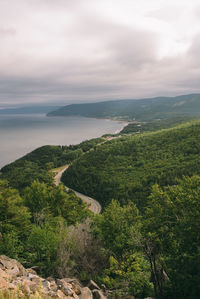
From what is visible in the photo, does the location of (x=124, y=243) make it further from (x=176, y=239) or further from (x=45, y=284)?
(x=45, y=284)

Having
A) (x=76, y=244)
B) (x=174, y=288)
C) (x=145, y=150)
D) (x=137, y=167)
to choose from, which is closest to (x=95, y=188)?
(x=137, y=167)

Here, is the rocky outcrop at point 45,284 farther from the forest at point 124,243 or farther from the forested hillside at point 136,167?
the forested hillside at point 136,167

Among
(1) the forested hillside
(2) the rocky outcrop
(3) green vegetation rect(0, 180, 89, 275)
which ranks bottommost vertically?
(1) the forested hillside

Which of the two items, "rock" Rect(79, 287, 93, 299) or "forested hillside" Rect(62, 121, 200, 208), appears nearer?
"rock" Rect(79, 287, 93, 299)

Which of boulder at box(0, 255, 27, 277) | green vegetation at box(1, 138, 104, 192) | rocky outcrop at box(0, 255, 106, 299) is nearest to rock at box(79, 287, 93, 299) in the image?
rocky outcrop at box(0, 255, 106, 299)

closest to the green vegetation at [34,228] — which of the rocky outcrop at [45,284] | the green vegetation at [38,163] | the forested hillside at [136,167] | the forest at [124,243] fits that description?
the forest at [124,243]

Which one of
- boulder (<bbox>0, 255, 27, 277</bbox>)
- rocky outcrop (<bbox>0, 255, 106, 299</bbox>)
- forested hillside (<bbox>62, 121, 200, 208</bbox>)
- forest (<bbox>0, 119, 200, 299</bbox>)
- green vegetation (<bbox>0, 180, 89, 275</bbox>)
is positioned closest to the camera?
rocky outcrop (<bbox>0, 255, 106, 299</bbox>)

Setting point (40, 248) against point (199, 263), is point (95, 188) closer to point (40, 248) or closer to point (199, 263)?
point (40, 248)

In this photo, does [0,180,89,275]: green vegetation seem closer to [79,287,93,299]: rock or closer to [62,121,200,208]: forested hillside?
[79,287,93,299]: rock

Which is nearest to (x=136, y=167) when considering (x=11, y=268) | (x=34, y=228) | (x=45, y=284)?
(x=34, y=228)

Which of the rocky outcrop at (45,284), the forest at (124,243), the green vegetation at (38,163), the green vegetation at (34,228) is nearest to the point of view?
the rocky outcrop at (45,284)
